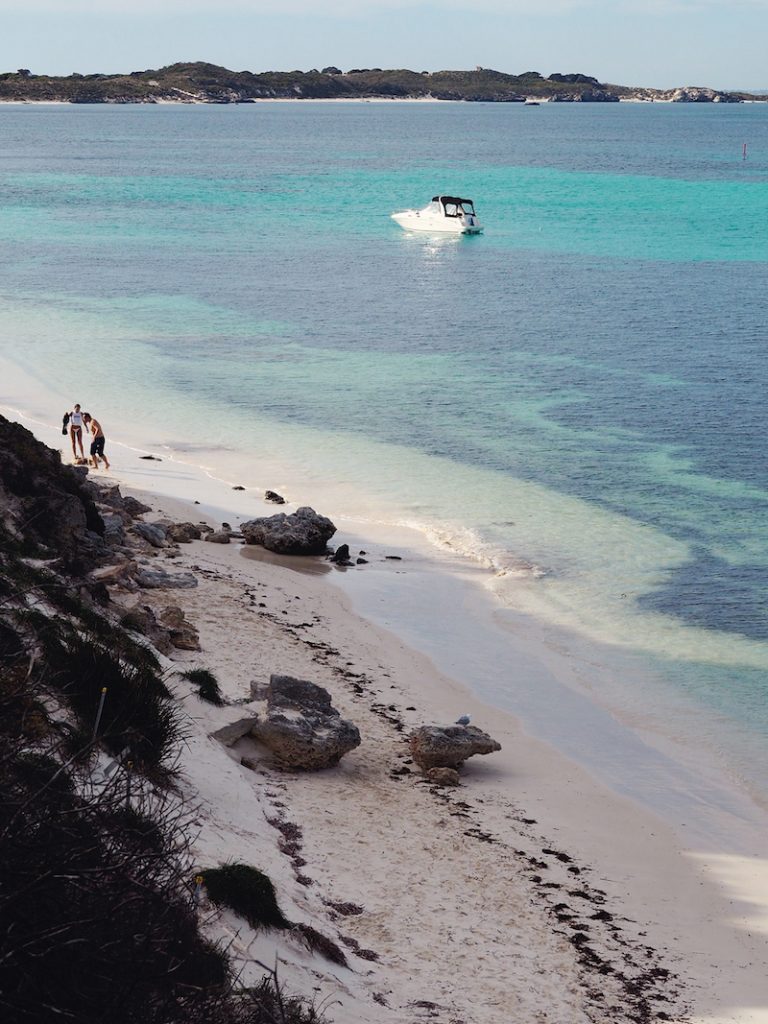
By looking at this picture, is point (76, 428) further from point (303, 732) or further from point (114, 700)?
point (114, 700)

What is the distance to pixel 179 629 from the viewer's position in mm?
18703

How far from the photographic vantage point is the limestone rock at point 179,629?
18312mm

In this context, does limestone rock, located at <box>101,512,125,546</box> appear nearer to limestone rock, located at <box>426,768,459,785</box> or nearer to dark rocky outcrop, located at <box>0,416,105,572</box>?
dark rocky outcrop, located at <box>0,416,105,572</box>

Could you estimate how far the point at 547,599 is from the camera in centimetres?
2384

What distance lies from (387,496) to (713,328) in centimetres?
2377

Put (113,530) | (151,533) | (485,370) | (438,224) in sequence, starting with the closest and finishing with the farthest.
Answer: (113,530) < (151,533) < (485,370) < (438,224)

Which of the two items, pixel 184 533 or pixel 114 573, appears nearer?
pixel 114 573

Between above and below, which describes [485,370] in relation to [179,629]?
above

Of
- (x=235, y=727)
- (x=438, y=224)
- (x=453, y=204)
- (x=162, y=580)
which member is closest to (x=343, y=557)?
(x=162, y=580)

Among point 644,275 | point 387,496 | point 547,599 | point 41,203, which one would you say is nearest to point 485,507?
point 387,496

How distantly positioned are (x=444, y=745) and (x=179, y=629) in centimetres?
479

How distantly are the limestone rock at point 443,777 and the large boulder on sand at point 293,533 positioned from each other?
9974 mm

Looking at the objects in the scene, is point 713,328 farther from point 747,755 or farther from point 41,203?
point 41,203

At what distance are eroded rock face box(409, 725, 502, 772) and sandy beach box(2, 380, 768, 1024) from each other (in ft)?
0.88
